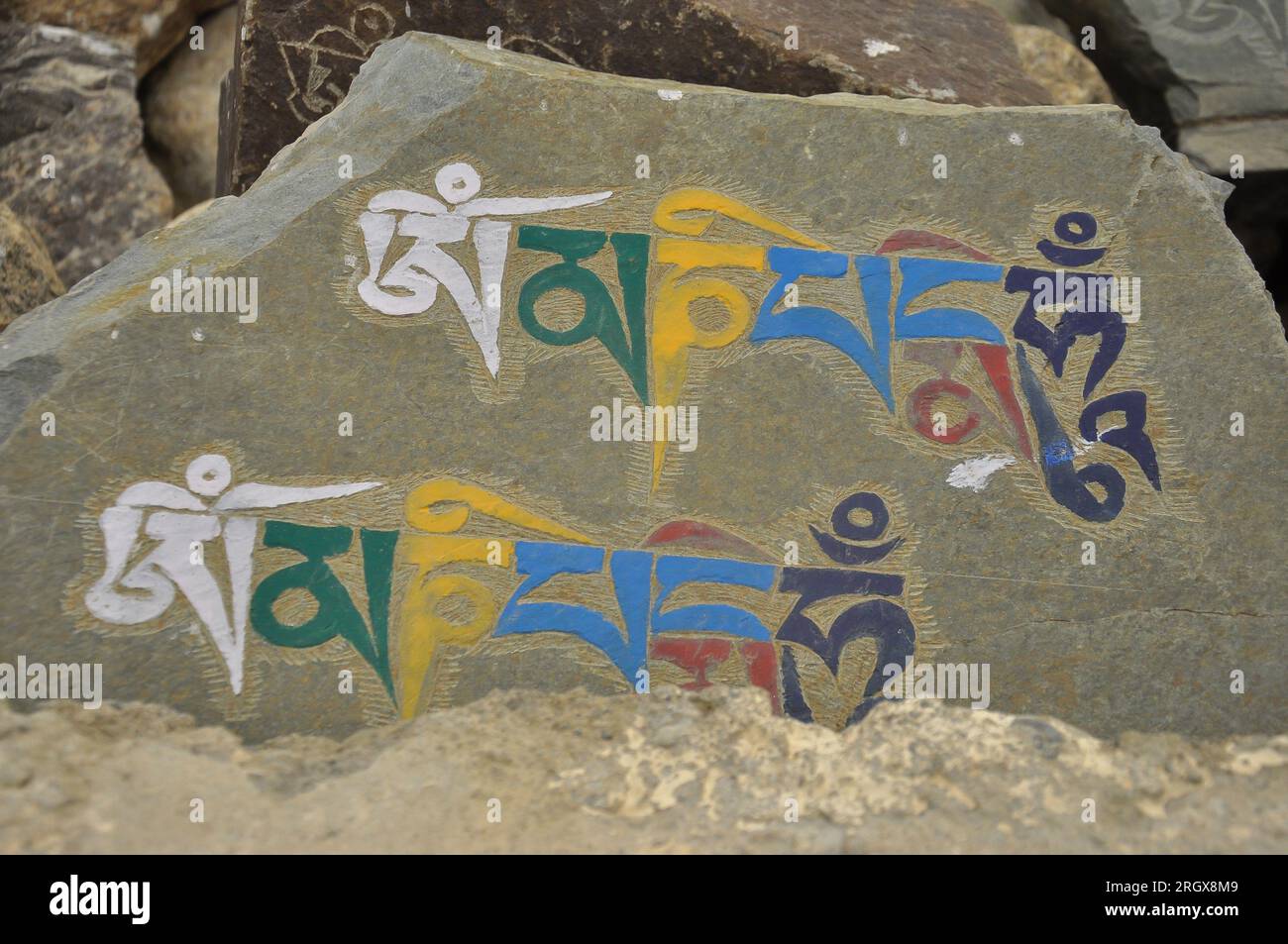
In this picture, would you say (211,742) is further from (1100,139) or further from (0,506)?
(1100,139)

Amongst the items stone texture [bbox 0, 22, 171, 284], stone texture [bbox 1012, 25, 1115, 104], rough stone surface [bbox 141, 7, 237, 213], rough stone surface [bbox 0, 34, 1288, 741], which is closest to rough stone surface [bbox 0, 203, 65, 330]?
stone texture [bbox 0, 22, 171, 284]

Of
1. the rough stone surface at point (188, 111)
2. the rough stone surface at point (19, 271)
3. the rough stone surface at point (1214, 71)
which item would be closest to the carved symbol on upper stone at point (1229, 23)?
the rough stone surface at point (1214, 71)

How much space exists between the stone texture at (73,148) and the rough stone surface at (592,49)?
1.29 metres

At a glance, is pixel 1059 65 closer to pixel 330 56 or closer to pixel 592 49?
pixel 592 49

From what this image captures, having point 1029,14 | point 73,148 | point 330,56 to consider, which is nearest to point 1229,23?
point 1029,14

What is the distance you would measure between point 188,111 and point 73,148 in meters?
0.51

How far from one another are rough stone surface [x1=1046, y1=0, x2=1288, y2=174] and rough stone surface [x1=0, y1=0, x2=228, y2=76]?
2605 mm

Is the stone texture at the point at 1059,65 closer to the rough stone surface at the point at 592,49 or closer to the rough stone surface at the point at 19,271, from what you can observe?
the rough stone surface at the point at 592,49

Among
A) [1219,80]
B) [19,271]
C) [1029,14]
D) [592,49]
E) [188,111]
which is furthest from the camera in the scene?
[188,111]

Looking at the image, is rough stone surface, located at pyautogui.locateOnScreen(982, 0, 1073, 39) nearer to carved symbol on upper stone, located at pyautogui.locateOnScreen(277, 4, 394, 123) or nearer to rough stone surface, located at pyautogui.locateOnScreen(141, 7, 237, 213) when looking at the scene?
carved symbol on upper stone, located at pyautogui.locateOnScreen(277, 4, 394, 123)

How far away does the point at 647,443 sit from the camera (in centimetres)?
213

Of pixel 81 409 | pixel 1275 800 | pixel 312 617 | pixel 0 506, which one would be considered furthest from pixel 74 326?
pixel 1275 800

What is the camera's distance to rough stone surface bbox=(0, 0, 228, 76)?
3916 millimetres

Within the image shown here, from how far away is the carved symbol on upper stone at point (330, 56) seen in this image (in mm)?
2695
